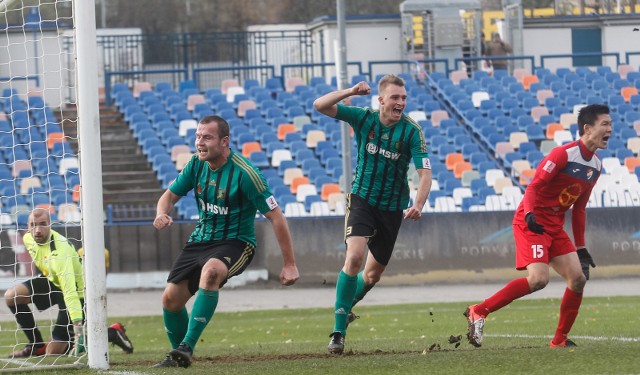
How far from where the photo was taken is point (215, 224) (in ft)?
29.8

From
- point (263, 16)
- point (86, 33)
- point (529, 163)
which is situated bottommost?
point (529, 163)

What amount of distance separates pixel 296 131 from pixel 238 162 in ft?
57.3

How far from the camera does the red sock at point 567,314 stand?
9789mm

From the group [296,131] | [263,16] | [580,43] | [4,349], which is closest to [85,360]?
[4,349]

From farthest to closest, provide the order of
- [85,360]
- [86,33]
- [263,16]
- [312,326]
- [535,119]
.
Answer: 1. [263,16]
2. [535,119]
3. [312,326]
4. [85,360]
5. [86,33]

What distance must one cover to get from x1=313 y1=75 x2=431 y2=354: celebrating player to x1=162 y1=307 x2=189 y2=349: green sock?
47.4 inches

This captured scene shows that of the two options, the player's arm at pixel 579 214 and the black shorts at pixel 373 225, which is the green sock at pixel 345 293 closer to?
the black shorts at pixel 373 225

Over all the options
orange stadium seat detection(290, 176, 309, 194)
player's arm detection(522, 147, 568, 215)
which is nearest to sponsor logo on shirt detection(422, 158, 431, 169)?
player's arm detection(522, 147, 568, 215)

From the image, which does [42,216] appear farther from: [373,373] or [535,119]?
[535,119]

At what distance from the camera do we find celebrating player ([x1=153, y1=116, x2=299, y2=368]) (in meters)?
8.77

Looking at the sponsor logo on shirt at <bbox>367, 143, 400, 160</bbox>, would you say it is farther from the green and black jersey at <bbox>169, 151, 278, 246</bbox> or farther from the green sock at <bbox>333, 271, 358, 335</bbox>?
the green and black jersey at <bbox>169, 151, 278, 246</bbox>

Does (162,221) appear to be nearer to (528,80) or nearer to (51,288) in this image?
(51,288)

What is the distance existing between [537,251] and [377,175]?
1432 millimetres

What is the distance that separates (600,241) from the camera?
2181cm
